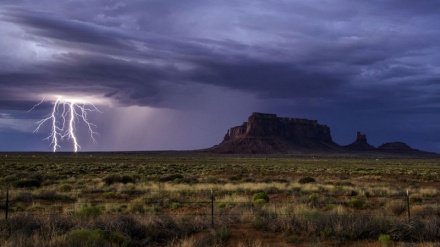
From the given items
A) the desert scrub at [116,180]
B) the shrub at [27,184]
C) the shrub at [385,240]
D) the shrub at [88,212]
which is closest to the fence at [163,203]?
the shrub at [88,212]

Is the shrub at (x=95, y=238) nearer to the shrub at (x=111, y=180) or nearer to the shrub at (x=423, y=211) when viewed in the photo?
the shrub at (x=423, y=211)

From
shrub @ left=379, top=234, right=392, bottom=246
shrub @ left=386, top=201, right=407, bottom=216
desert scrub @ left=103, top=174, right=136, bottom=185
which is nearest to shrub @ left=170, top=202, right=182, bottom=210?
shrub @ left=386, top=201, right=407, bottom=216

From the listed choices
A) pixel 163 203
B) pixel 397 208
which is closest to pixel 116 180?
pixel 163 203

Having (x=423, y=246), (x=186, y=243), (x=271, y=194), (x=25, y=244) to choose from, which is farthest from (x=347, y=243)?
(x=271, y=194)

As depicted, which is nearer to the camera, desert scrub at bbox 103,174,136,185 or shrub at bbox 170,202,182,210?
shrub at bbox 170,202,182,210

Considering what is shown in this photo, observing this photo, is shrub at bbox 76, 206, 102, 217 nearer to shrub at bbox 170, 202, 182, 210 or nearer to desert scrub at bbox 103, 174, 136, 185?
shrub at bbox 170, 202, 182, 210

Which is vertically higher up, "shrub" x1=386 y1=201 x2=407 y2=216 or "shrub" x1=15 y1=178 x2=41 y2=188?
"shrub" x1=15 y1=178 x2=41 y2=188

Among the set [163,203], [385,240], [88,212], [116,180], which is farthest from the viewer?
[116,180]

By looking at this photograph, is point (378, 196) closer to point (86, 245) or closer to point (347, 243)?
point (347, 243)

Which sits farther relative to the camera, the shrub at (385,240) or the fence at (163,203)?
the fence at (163,203)

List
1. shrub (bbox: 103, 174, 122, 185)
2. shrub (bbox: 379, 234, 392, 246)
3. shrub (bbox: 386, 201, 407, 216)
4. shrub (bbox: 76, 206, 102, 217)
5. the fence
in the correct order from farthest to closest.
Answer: shrub (bbox: 103, 174, 122, 185) < the fence < shrub (bbox: 386, 201, 407, 216) < shrub (bbox: 76, 206, 102, 217) < shrub (bbox: 379, 234, 392, 246)

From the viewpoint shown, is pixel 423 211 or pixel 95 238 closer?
pixel 95 238

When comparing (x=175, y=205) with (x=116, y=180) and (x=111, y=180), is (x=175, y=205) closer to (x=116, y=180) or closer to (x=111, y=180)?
(x=111, y=180)

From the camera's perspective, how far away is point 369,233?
40.9ft
